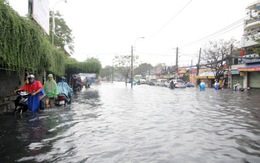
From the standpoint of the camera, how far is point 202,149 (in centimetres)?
473

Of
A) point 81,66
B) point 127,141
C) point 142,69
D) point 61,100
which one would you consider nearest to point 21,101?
point 61,100

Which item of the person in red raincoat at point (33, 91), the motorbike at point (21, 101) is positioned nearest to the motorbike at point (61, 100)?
the person in red raincoat at point (33, 91)

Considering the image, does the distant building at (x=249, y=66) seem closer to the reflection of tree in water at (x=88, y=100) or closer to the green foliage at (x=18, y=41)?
the reflection of tree in water at (x=88, y=100)

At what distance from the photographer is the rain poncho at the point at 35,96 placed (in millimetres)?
8602

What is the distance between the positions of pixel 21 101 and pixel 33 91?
524 mm

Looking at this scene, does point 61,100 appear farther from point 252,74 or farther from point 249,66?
point 252,74

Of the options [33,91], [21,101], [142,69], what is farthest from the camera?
[142,69]

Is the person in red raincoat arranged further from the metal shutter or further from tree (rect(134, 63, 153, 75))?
tree (rect(134, 63, 153, 75))

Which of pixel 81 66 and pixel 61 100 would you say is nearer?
pixel 61 100

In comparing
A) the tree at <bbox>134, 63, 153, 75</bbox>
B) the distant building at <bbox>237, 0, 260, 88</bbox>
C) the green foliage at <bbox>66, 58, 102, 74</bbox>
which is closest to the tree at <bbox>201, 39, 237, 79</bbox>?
the distant building at <bbox>237, 0, 260, 88</bbox>

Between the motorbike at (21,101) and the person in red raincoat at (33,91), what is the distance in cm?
20

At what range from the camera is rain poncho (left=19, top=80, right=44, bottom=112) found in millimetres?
8602

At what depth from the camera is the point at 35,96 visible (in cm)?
880

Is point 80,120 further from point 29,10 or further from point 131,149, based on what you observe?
point 29,10
